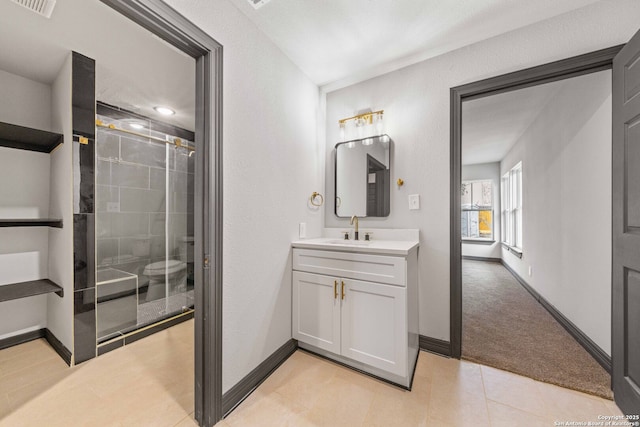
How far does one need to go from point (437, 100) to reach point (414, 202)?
842 mm

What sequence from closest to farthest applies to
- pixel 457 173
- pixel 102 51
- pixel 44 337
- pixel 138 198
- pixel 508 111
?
1. pixel 102 51
2. pixel 457 173
3. pixel 44 337
4. pixel 138 198
5. pixel 508 111

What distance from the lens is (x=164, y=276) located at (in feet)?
9.07

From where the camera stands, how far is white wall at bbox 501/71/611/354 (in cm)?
183

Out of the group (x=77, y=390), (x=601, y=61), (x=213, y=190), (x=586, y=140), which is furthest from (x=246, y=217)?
(x=586, y=140)

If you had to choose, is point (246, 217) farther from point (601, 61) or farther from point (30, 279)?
point (601, 61)

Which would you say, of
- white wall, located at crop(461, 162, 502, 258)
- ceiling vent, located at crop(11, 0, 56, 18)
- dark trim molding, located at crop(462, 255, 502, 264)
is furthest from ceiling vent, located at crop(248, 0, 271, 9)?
dark trim molding, located at crop(462, 255, 502, 264)

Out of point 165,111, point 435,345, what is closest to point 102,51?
point 165,111

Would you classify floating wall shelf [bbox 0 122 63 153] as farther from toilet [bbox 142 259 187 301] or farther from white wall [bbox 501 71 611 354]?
white wall [bbox 501 71 611 354]

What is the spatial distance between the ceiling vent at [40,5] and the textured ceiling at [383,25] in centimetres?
100

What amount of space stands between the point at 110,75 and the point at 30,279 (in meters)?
1.86

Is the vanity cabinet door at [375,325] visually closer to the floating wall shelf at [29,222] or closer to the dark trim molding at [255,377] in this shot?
the dark trim molding at [255,377]

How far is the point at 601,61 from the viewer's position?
1489 millimetres

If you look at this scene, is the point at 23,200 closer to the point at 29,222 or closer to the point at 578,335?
the point at 29,222

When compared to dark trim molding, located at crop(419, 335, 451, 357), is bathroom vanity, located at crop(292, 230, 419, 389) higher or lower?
higher
